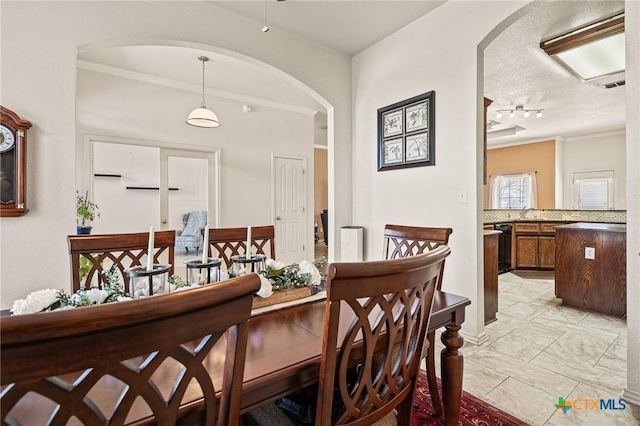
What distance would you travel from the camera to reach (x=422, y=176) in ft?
10.1

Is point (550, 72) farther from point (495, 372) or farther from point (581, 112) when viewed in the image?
point (495, 372)

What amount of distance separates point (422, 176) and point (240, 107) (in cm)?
336

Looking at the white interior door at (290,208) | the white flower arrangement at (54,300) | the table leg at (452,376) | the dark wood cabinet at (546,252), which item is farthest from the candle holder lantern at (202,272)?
the dark wood cabinet at (546,252)

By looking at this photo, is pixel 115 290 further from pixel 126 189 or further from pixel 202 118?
pixel 126 189

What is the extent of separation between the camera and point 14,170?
84.4 inches

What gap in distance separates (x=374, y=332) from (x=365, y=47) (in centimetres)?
367

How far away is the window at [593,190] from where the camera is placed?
22.2 feet

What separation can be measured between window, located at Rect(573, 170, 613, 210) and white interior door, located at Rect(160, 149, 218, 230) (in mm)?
7918

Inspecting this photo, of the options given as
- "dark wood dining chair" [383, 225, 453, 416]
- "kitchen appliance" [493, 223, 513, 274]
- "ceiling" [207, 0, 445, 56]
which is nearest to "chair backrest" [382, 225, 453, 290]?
"dark wood dining chair" [383, 225, 453, 416]

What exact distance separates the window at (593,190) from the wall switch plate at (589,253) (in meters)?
4.93

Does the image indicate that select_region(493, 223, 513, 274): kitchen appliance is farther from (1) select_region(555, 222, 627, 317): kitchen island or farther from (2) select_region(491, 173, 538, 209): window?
(2) select_region(491, 173, 538, 209): window

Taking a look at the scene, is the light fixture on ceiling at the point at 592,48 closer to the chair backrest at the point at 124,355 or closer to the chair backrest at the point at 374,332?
the chair backrest at the point at 374,332

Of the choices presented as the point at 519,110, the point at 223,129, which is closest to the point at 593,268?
the point at 519,110

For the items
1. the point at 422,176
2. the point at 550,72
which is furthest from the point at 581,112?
the point at 422,176
